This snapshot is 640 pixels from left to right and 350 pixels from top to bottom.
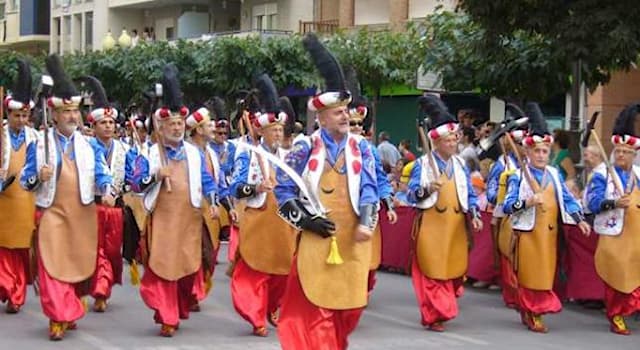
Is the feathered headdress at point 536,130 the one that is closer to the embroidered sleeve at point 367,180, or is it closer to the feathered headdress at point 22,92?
the embroidered sleeve at point 367,180

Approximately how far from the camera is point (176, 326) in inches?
405

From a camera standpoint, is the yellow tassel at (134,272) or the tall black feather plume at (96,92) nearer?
the tall black feather plume at (96,92)

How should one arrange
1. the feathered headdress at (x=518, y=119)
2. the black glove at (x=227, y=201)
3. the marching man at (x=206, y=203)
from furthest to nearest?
1. the feathered headdress at (x=518, y=119)
2. the black glove at (x=227, y=201)
3. the marching man at (x=206, y=203)

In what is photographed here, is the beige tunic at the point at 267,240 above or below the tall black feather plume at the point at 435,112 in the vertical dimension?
below

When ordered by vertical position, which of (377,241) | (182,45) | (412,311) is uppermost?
(182,45)

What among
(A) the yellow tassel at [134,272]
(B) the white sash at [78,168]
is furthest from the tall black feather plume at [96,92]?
(A) the yellow tassel at [134,272]

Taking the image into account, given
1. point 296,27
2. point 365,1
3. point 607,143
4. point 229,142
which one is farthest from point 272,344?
point 296,27

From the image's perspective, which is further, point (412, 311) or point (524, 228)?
point (412, 311)

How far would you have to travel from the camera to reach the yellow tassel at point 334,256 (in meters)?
7.41

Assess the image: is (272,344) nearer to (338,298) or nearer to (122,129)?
(338,298)

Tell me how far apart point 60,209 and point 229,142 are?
16.6ft

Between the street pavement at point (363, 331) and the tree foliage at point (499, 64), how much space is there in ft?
12.4

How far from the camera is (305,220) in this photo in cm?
733

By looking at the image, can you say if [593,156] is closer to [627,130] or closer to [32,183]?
[627,130]
